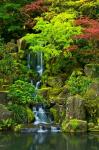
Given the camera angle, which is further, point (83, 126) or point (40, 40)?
point (40, 40)

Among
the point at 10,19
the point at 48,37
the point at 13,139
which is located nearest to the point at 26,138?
the point at 13,139

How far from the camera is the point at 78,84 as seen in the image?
79.5ft

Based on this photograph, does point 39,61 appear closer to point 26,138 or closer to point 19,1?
point 19,1

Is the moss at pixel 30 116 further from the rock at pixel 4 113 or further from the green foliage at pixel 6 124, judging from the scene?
the green foliage at pixel 6 124

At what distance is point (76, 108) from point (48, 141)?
360 centimetres

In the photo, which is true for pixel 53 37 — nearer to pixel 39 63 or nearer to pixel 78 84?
pixel 39 63

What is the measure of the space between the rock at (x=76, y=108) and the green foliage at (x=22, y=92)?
8.48ft

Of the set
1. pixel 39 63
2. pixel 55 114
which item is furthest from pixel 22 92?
pixel 39 63

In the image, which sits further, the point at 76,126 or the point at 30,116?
the point at 30,116

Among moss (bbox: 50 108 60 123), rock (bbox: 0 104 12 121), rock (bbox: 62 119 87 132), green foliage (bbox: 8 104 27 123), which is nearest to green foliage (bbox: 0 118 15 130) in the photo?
rock (bbox: 0 104 12 121)

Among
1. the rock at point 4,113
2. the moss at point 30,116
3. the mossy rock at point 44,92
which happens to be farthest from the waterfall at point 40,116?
the rock at point 4,113

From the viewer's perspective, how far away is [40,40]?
26.6 metres

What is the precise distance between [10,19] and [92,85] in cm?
1006

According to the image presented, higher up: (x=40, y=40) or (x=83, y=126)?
→ (x=40, y=40)
